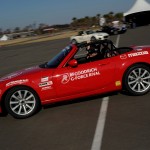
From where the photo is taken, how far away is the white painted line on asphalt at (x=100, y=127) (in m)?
4.84

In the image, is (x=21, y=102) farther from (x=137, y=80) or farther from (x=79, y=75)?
(x=137, y=80)

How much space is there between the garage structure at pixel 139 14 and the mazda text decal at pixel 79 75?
1875 inches

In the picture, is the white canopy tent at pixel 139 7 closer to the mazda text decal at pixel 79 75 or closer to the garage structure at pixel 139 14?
the garage structure at pixel 139 14

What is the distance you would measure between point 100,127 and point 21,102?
208 cm

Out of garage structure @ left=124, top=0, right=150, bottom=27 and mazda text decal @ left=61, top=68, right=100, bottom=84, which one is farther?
garage structure @ left=124, top=0, right=150, bottom=27

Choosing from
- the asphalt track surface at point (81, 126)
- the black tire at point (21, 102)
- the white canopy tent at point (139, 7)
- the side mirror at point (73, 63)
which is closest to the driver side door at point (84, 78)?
the side mirror at point (73, 63)

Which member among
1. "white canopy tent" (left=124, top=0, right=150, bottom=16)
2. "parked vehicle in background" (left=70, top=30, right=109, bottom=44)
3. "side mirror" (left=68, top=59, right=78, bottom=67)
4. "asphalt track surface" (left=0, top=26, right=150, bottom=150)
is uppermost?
"side mirror" (left=68, top=59, right=78, bottom=67)

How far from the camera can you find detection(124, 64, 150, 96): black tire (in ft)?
23.9

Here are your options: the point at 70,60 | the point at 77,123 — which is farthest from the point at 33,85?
the point at 77,123

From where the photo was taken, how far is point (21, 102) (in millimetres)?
7000

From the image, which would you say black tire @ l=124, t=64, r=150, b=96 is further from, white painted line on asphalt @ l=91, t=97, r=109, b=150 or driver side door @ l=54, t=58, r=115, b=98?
white painted line on asphalt @ l=91, t=97, r=109, b=150

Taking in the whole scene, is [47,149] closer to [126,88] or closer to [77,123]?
[77,123]

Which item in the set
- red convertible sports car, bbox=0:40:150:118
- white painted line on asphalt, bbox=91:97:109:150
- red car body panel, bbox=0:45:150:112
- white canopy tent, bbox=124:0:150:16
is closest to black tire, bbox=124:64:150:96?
red convertible sports car, bbox=0:40:150:118

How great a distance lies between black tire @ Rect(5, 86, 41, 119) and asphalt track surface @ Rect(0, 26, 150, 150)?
0.16 m
